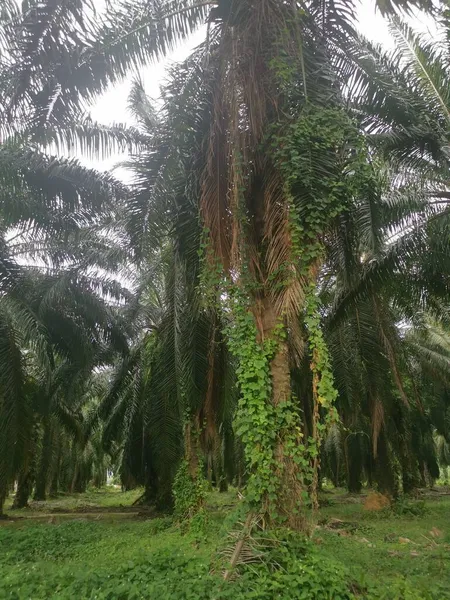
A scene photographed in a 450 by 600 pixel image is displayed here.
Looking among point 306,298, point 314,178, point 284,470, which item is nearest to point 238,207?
point 314,178

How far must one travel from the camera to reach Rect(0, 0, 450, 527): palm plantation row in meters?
6.05

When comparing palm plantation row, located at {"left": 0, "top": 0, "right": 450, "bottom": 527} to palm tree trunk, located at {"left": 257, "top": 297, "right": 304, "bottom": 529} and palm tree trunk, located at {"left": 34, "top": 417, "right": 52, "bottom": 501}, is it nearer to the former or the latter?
palm tree trunk, located at {"left": 257, "top": 297, "right": 304, "bottom": 529}

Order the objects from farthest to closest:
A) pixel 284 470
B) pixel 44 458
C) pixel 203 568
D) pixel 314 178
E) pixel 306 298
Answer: pixel 44 458 → pixel 314 178 → pixel 306 298 → pixel 284 470 → pixel 203 568

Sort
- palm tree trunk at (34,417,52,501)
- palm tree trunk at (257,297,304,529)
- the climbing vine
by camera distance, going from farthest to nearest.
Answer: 1. palm tree trunk at (34,417,52,501)
2. the climbing vine
3. palm tree trunk at (257,297,304,529)

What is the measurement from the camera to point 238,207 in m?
6.27

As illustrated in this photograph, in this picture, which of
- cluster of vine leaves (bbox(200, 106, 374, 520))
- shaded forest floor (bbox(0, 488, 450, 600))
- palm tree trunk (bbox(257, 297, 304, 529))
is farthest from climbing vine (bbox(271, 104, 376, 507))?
shaded forest floor (bbox(0, 488, 450, 600))

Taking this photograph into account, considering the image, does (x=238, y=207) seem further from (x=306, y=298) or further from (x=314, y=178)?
(x=306, y=298)

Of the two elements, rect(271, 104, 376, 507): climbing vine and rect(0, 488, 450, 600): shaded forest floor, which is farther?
rect(271, 104, 376, 507): climbing vine

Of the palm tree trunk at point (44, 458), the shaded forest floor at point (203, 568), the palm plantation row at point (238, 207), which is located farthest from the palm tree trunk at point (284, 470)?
the palm tree trunk at point (44, 458)

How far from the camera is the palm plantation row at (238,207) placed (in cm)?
605

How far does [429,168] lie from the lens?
29.3ft

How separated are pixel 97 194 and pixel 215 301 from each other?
3.78 m

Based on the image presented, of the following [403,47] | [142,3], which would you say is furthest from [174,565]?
Answer: [403,47]

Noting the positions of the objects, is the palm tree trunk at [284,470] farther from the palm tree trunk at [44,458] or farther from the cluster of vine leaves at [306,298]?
the palm tree trunk at [44,458]
